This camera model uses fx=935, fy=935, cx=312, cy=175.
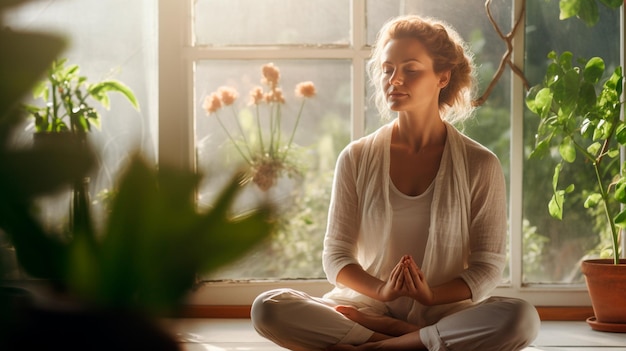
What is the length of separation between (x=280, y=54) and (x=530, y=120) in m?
0.92

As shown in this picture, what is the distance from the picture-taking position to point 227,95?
3275mm

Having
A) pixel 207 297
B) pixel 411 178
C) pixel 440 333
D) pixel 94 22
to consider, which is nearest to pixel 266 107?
pixel 207 297

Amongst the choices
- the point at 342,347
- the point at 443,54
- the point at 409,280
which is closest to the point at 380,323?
the point at 342,347

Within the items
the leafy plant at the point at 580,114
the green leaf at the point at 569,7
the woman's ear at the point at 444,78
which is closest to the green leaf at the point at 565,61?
the leafy plant at the point at 580,114

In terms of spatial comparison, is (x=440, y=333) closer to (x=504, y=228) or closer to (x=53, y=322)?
(x=504, y=228)

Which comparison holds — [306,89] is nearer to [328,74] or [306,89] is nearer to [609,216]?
[328,74]

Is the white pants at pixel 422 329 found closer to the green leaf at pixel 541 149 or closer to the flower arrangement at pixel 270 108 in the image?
the green leaf at pixel 541 149

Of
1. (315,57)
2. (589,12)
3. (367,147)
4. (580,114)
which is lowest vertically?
(367,147)

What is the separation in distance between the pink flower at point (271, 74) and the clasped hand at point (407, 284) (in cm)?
119

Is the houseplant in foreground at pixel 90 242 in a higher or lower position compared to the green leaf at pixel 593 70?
lower

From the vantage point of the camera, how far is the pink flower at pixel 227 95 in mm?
3275

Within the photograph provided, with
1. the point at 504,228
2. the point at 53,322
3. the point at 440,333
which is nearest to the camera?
the point at 53,322

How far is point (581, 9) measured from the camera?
307 centimetres

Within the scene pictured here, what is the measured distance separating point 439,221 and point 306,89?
39.7 inches
